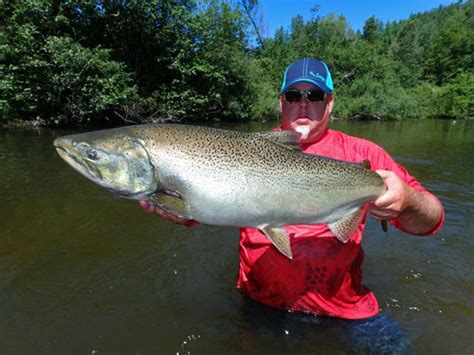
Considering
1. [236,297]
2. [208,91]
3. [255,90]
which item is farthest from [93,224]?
[255,90]

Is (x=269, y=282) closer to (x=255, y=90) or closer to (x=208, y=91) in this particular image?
(x=208, y=91)

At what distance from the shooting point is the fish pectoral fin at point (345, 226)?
252 cm

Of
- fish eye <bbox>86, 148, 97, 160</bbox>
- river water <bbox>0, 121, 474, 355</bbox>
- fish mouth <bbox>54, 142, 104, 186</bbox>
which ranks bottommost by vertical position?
river water <bbox>0, 121, 474, 355</bbox>

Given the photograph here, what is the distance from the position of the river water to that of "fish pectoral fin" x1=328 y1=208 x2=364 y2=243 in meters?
1.07

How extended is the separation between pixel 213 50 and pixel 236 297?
24407mm

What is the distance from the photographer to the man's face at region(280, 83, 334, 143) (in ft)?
9.87

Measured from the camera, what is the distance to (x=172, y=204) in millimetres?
2191

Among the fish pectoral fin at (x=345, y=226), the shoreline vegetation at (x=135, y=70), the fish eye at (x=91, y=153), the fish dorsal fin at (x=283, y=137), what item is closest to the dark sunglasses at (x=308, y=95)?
the fish dorsal fin at (x=283, y=137)

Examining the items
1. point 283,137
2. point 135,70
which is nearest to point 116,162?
point 283,137

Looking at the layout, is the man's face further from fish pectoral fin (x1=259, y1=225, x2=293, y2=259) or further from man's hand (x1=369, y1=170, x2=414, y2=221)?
fish pectoral fin (x1=259, y1=225, x2=293, y2=259)

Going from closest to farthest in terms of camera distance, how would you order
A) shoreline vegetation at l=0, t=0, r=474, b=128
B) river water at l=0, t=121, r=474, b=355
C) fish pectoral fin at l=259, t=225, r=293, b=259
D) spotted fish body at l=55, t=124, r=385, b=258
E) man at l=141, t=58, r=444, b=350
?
1. spotted fish body at l=55, t=124, r=385, b=258
2. fish pectoral fin at l=259, t=225, r=293, b=259
3. man at l=141, t=58, r=444, b=350
4. river water at l=0, t=121, r=474, b=355
5. shoreline vegetation at l=0, t=0, r=474, b=128

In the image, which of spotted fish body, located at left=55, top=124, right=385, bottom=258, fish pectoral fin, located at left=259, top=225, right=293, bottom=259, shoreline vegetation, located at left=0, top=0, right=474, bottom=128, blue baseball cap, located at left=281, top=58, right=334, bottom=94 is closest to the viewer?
spotted fish body, located at left=55, top=124, right=385, bottom=258

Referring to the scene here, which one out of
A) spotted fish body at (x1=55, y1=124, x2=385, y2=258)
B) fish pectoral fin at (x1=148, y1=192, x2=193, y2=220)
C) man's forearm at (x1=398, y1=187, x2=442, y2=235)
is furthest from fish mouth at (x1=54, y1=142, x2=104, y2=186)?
man's forearm at (x1=398, y1=187, x2=442, y2=235)

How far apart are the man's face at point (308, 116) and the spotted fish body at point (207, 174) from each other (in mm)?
688
